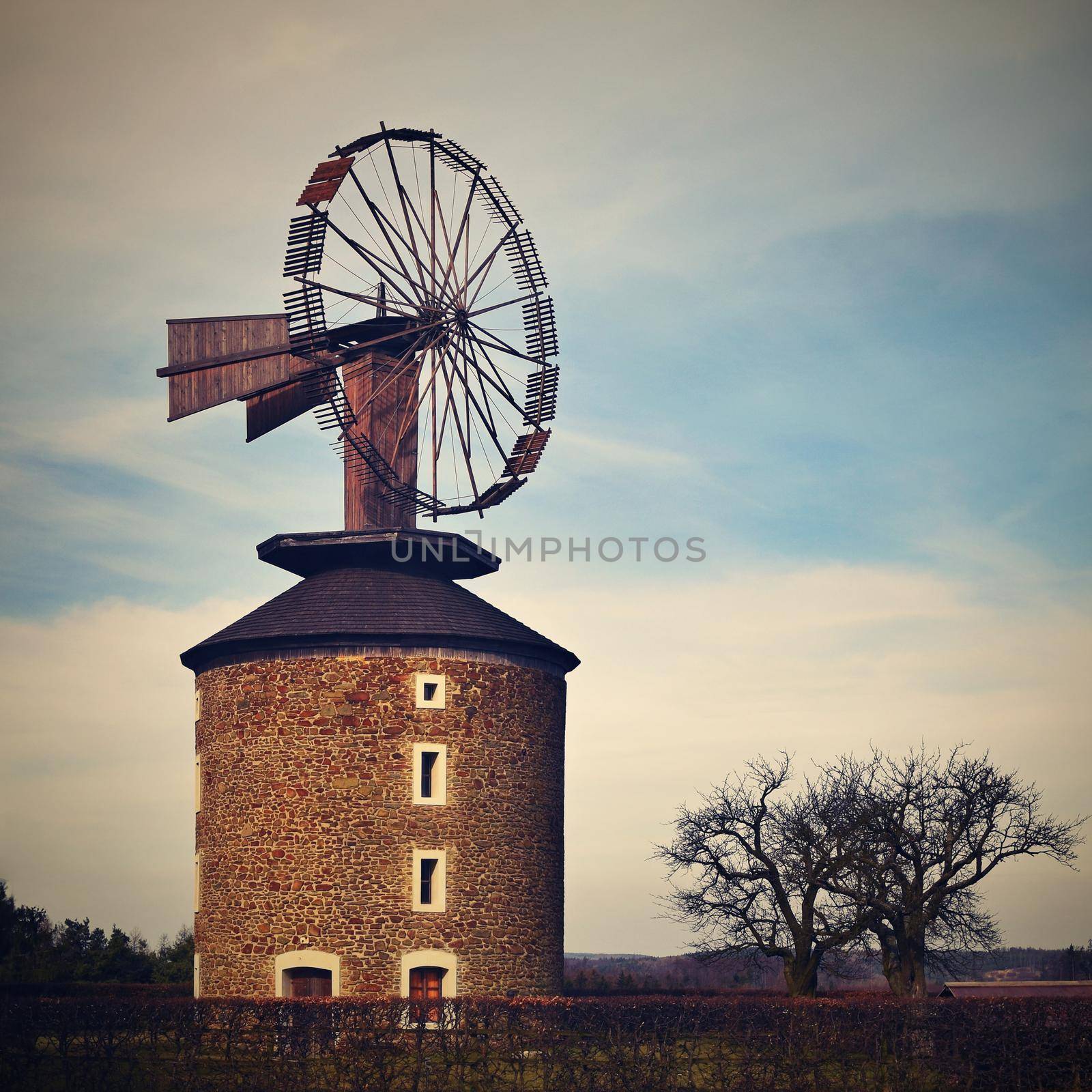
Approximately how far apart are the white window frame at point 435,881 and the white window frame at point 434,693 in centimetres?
300

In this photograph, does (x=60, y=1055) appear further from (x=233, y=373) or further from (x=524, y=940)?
(x=233, y=373)

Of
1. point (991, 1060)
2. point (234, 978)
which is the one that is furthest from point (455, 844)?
point (991, 1060)

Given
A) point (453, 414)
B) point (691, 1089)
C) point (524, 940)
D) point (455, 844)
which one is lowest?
point (691, 1089)

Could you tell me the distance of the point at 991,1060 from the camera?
990 inches

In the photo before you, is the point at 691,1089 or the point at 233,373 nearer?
the point at 691,1089

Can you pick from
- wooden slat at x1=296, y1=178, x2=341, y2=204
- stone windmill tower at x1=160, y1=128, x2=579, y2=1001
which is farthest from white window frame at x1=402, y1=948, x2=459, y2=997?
wooden slat at x1=296, y1=178, x2=341, y2=204

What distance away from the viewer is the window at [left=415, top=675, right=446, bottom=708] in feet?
100

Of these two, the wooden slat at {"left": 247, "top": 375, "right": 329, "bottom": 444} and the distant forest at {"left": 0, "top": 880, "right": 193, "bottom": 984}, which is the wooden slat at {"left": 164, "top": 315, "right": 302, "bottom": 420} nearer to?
the wooden slat at {"left": 247, "top": 375, "right": 329, "bottom": 444}

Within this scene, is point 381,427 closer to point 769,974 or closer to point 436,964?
point 436,964

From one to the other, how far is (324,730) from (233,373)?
8.35m

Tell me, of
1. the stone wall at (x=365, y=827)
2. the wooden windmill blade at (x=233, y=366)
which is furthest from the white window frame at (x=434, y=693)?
the wooden windmill blade at (x=233, y=366)

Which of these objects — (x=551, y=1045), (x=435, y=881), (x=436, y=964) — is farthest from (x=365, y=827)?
(x=551, y=1045)

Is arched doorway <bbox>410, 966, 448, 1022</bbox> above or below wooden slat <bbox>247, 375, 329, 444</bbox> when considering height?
below

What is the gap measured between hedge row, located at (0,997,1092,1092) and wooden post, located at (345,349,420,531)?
39.2 ft
